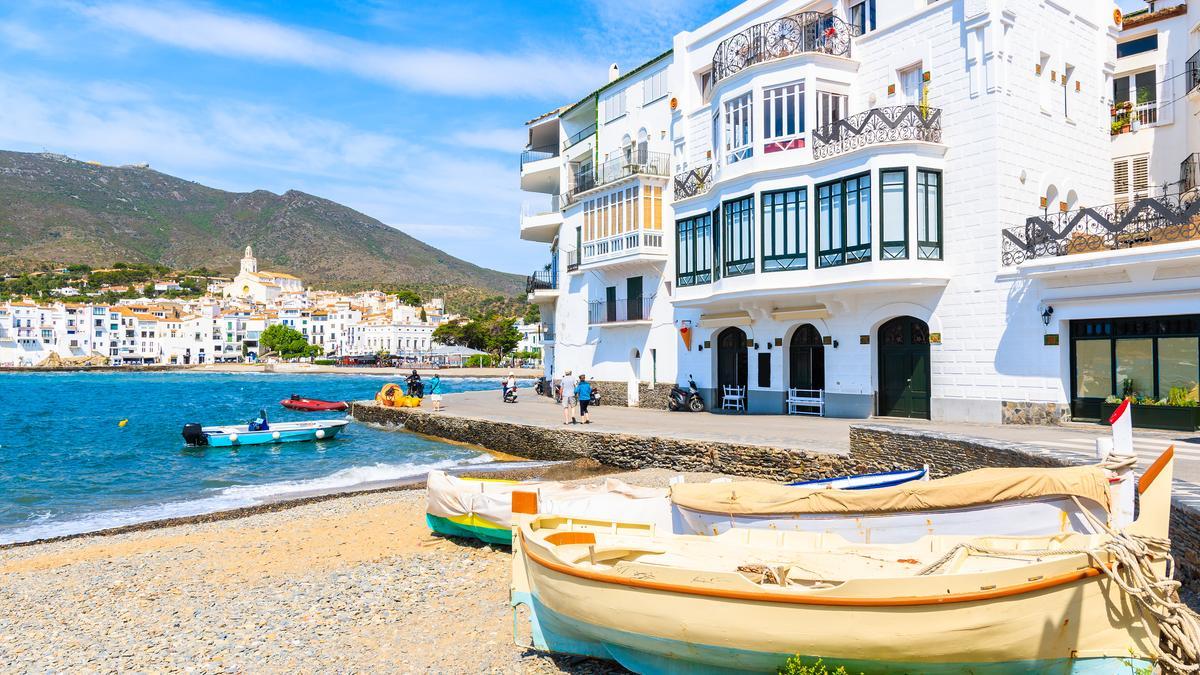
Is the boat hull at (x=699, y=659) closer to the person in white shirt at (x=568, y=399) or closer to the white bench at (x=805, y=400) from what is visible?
the person in white shirt at (x=568, y=399)

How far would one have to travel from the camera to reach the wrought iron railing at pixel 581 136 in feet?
119

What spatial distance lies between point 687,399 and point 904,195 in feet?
37.4

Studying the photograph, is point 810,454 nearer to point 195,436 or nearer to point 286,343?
point 195,436

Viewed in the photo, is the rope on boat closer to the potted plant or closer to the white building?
the potted plant

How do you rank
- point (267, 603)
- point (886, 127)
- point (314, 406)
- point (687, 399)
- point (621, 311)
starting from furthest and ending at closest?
point (314, 406), point (621, 311), point (687, 399), point (886, 127), point (267, 603)

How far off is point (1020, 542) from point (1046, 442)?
8792 millimetres

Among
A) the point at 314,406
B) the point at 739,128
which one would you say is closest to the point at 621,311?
the point at 739,128

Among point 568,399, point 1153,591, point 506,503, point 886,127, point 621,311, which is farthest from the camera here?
point 621,311

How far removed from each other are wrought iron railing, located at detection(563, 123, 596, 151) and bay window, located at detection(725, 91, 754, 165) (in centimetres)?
1169

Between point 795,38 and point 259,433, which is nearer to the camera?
point 795,38

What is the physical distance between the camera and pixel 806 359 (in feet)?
83.9

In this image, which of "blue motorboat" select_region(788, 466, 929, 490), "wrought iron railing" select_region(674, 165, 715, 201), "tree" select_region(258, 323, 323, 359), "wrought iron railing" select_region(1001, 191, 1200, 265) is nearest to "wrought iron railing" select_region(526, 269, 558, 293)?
"wrought iron railing" select_region(674, 165, 715, 201)

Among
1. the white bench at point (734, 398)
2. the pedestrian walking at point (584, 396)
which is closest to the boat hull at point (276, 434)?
the pedestrian walking at point (584, 396)

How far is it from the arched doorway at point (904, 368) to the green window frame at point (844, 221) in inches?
102
